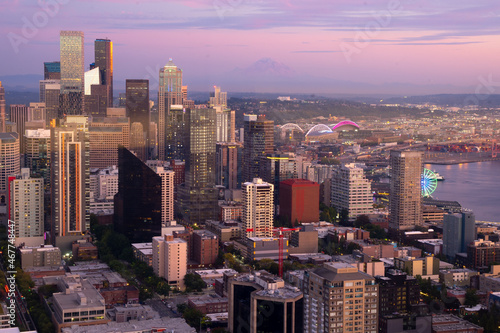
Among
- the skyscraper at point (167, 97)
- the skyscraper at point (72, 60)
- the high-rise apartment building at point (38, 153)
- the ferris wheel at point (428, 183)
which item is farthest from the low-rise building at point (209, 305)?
the skyscraper at point (72, 60)

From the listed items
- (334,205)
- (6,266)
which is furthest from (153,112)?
(6,266)

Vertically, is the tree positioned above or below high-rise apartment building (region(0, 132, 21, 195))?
below

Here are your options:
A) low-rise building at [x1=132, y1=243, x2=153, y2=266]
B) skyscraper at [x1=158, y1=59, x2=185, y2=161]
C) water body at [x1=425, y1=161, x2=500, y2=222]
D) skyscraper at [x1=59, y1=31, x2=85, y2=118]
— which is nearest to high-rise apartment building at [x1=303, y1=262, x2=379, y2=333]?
low-rise building at [x1=132, y1=243, x2=153, y2=266]

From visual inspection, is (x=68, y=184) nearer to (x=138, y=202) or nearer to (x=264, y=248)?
(x=138, y=202)

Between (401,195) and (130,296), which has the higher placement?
(401,195)

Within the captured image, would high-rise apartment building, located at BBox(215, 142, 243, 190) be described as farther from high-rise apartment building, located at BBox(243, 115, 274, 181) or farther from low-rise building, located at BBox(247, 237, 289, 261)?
low-rise building, located at BBox(247, 237, 289, 261)

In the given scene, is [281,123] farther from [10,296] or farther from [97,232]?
[10,296]
